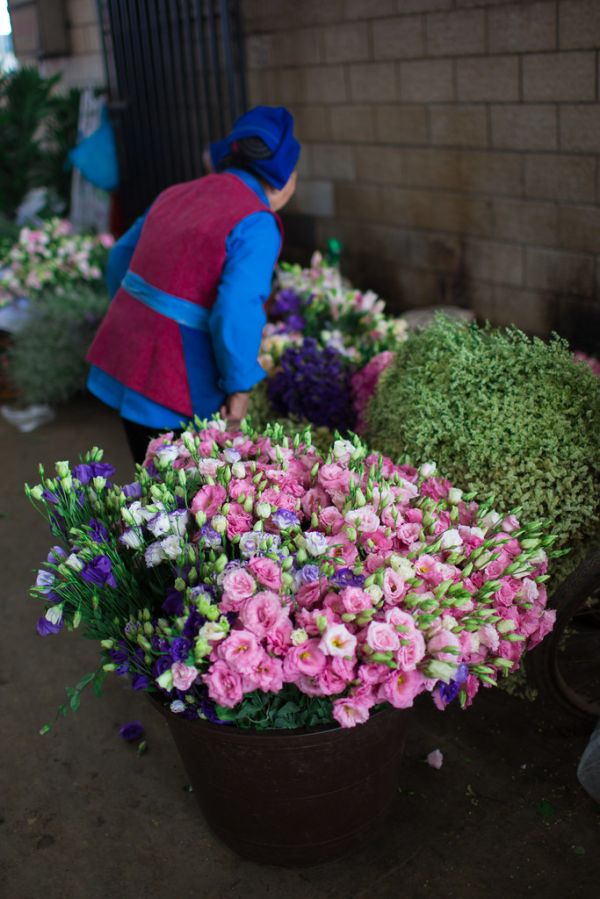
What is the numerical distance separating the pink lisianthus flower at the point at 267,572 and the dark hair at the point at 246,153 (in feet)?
5.84

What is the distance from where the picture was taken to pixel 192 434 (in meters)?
2.60

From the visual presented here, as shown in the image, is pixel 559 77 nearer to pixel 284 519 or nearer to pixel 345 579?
pixel 284 519

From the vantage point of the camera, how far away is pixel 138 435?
11.3 ft

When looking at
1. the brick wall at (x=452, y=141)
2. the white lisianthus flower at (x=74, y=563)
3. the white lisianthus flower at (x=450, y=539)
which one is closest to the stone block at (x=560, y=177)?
the brick wall at (x=452, y=141)

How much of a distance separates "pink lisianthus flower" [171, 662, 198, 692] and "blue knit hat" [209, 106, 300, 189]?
1.94m

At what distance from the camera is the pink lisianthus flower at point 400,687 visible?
5.95 ft

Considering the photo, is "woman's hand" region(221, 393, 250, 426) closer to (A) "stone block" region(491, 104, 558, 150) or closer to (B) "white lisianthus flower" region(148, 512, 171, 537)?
(B) "white lisianthus flower" region(148, 512, 171, 537)

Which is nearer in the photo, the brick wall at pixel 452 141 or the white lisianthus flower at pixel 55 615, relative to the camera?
the white lisianthus flower at pixel 55 615

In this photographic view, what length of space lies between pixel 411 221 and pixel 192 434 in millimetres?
2844

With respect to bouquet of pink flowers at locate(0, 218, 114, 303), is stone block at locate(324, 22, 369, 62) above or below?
above

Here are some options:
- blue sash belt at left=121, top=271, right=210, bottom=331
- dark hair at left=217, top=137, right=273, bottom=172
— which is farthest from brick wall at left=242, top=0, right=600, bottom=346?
blue sash belt at left=121, top=271, right=210, bottom=331

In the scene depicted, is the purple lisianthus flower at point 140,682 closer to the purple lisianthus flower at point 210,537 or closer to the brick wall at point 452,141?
the purple lisianthus flower at point 210,537

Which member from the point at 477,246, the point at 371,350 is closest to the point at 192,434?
the point at 371,350

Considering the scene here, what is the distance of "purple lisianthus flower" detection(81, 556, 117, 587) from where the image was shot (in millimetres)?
1976
